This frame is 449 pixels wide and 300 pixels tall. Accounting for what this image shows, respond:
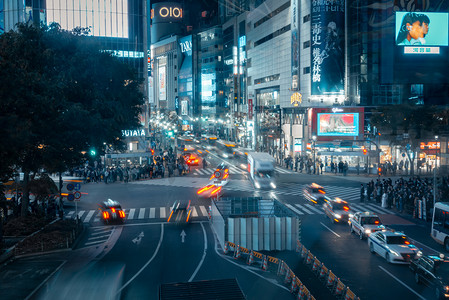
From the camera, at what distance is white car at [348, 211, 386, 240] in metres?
24.1

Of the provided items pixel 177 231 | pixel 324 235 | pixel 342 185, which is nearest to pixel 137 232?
pixel 177 231

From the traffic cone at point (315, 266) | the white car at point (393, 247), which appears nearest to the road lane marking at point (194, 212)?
the white car at point (393, 247)

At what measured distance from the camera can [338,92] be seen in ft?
214

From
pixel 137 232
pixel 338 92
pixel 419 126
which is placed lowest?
pixel 137 232

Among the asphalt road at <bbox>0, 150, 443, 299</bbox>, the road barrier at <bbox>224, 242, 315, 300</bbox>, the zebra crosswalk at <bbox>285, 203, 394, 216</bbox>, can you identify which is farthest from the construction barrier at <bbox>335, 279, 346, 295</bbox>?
the zebra crosswalk at <bbox>285, 203, 394, 216</bbox>

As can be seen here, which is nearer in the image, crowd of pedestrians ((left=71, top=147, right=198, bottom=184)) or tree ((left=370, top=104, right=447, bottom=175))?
crowd of pedestrians ((left=71, top=147, right=198, bottom=184))

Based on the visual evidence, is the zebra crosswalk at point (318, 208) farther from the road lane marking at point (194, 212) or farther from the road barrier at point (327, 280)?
the road barrier at point (327, 280)

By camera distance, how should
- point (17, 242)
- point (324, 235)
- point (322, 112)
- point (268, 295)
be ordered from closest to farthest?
point (268, 295)
point (17, 242)
point (324, 235)
point (322, 112)

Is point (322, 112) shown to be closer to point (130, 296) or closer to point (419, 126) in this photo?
point (419, 126)

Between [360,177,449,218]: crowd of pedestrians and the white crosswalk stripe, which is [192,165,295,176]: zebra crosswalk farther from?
the white crosswalk stripe

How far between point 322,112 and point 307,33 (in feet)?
43.3

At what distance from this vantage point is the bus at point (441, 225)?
22.4 metres

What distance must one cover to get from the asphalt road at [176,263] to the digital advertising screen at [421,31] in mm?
32541

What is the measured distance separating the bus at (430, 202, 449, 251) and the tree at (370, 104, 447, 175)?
102 feet
